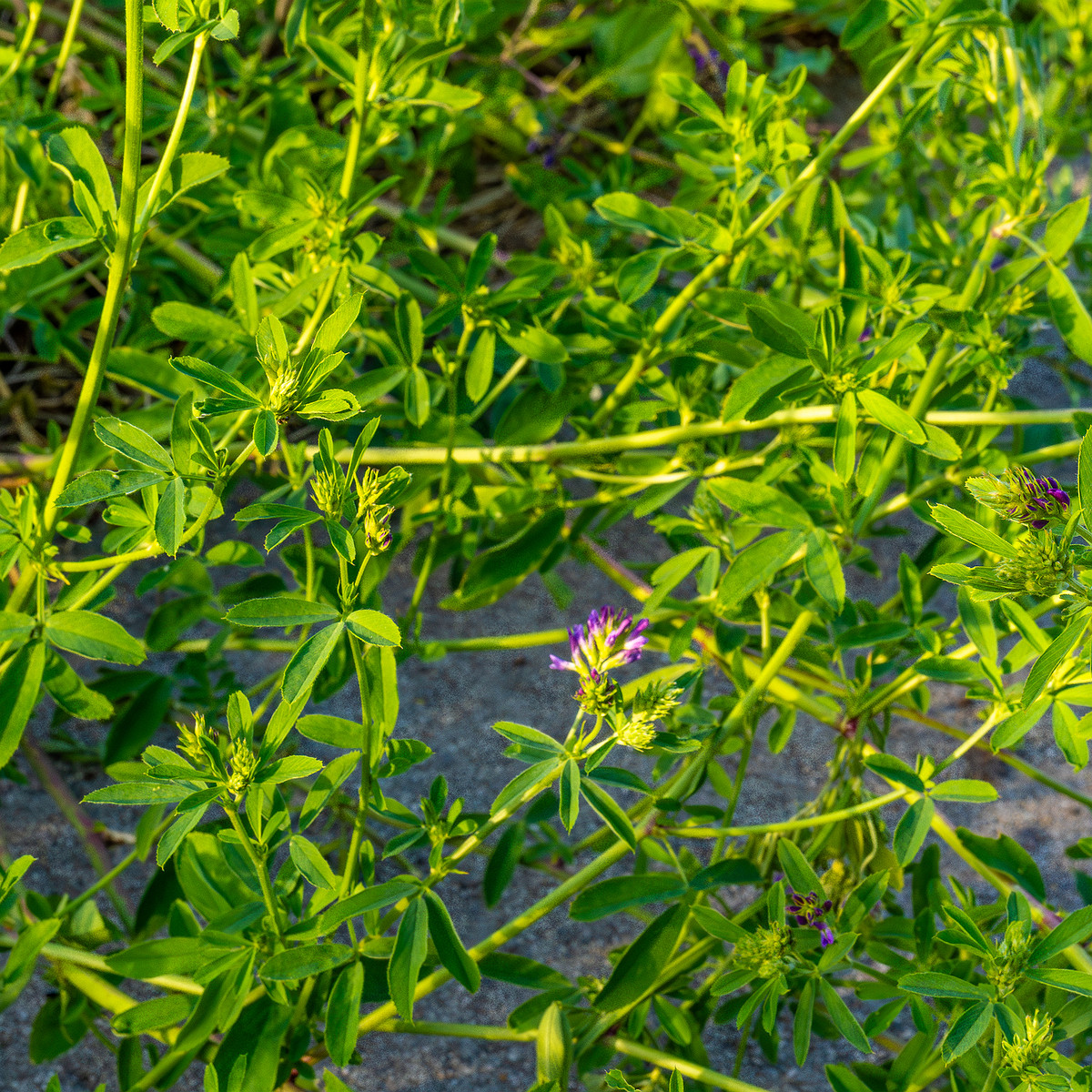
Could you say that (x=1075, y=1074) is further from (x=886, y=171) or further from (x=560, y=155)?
(x=560, y=155)

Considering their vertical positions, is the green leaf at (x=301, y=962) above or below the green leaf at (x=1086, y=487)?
below

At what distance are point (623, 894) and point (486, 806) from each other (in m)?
0.41

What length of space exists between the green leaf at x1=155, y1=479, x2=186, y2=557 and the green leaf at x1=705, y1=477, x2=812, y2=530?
0.40 meters

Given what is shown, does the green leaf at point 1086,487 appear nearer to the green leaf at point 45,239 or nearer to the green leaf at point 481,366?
the green leaf at point 481,366

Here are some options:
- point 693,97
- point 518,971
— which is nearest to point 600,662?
point 518,971

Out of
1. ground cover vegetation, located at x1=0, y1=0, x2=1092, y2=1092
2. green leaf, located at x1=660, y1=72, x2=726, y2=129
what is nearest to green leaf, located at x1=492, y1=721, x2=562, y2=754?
ground cover vegetation, located at x1=0, y1=0, x2=1092, y2=1092

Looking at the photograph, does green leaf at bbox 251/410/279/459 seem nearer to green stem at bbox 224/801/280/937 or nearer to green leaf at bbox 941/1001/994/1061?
green stem at bbox 224/801/280/937

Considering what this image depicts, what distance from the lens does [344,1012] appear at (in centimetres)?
75

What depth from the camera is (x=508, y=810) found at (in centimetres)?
72

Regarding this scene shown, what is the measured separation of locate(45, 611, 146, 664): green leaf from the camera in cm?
77

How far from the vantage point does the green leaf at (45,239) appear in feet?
2.39

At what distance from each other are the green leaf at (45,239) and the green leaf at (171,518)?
18 centimetres

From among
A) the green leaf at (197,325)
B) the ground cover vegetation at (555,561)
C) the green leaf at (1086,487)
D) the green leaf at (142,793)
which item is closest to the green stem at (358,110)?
the ground cover vegetation at (555,561)

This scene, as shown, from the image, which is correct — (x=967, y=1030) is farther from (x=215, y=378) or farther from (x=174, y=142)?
(x=174, y=142)
